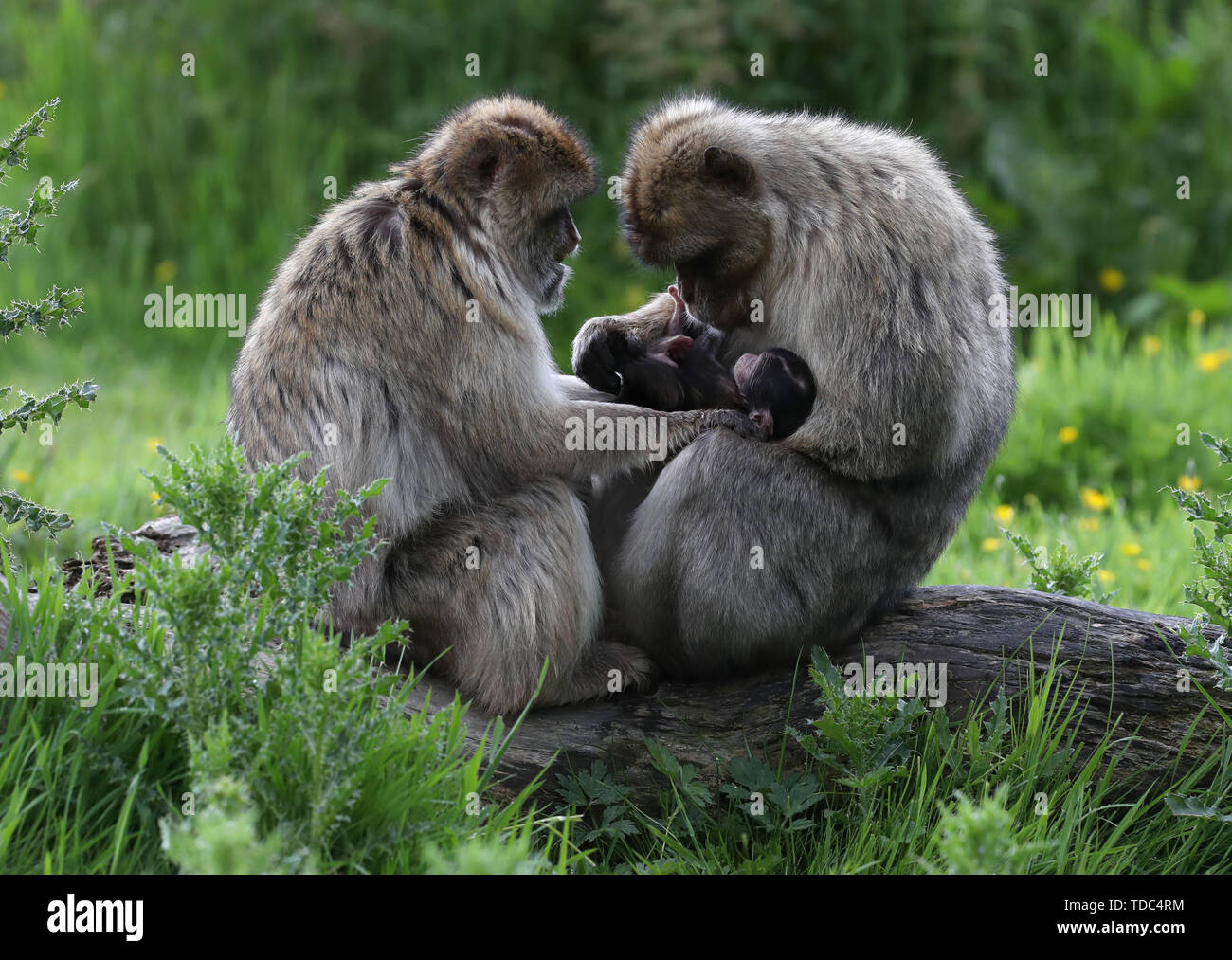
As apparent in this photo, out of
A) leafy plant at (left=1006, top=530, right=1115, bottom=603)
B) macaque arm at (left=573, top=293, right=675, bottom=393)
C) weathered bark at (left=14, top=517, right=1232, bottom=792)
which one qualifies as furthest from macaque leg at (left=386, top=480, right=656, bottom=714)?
leafy plant at (left=1006, top=530, right=1115, bottom=603)

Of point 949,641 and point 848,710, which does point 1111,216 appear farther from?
point 848,710

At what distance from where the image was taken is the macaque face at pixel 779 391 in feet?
15.3

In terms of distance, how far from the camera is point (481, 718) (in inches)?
181

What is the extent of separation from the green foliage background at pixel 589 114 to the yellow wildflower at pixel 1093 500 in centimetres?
241

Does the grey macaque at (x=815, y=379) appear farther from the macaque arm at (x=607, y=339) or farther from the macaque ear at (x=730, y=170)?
the macaque arm at (x=607, y=339)

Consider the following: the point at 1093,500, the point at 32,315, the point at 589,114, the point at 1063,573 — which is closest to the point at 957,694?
the point at 1063,573

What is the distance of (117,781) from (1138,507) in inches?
230

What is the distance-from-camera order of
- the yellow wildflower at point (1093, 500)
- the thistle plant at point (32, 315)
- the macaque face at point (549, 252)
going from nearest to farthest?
the thistle plant at point (32, 315) < the macaque face at point (549, 252) < the yellow wildflower at point (1093, 500)

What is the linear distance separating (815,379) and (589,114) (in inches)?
240

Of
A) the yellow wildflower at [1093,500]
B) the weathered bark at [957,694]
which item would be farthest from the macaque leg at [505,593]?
the yellow wildflower at [1093,500]

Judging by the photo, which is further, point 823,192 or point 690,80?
point 690,80

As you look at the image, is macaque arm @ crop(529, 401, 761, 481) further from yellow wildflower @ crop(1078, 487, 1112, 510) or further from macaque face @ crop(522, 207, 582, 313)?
yellow wildflower @ crop(1078, 487, 1112, 510)

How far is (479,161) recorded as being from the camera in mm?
4836
